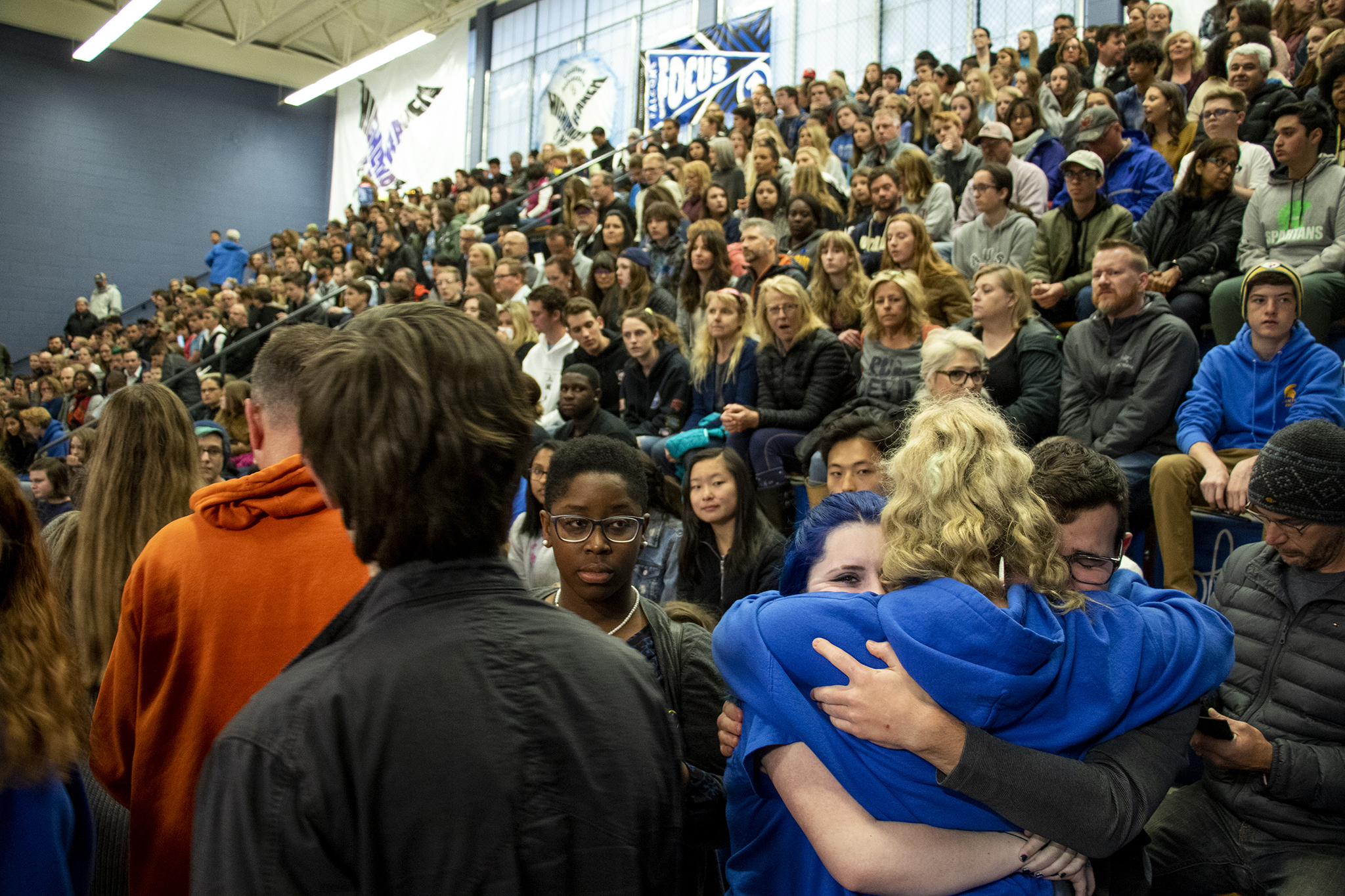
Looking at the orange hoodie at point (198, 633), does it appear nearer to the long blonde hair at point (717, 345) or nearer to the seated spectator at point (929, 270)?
the long blonde hair at point (717, 345)

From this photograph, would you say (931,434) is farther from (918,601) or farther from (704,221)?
(704,221)

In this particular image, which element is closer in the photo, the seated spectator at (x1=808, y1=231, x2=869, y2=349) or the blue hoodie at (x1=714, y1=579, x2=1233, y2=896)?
the blue hoodie at (x1=714, y1=579, x2=1233, y2=896)

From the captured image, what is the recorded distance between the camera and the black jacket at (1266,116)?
5.20 metres

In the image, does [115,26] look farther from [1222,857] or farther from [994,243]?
[1222,857]

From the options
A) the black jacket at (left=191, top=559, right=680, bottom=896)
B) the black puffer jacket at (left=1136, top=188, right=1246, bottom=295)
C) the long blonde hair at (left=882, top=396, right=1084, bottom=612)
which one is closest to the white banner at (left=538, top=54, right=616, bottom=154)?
the black puffer jacket at (left=1136, top=188, right=1246, bottom=295)

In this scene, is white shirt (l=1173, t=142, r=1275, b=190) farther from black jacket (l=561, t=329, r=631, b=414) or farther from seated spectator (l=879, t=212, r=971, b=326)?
black jacket (l=561, t=329, r=631, b=414)

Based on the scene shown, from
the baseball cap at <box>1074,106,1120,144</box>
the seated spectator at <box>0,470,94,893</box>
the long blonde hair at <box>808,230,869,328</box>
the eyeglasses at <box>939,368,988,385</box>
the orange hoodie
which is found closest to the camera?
the seated spectator at <box>0,470,94,893</box>

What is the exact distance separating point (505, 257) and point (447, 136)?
11.7 meters

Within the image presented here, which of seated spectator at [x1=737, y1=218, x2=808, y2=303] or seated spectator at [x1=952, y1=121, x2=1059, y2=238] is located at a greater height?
seated spectator at [x1=952, y1=121, x2=1059, y2=238]

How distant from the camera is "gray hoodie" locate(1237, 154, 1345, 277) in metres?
4.02

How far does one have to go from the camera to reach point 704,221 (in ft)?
20.4

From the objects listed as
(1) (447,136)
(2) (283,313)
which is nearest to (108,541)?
(2) (283,313)

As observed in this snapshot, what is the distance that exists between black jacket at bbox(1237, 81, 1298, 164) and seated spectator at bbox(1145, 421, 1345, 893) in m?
4.13

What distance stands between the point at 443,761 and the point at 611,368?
483 centimetres
